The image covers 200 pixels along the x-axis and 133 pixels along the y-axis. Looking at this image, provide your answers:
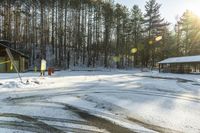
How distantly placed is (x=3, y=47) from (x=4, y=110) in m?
28.4

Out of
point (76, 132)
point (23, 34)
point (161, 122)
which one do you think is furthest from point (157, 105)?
point (23, 34)

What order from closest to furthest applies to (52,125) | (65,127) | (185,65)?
(65,127) < (52,125) < (185,65)

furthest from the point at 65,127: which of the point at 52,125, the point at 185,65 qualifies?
the point at 185,65

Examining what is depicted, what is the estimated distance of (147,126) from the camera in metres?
6.48

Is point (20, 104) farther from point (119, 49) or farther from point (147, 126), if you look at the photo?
point (119, 49)

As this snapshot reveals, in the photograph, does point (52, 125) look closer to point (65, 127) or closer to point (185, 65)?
point (65, 127)

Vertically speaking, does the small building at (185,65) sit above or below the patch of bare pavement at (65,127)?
above

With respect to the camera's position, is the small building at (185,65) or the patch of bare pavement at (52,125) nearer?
the patch of bare pavement at (52,125)

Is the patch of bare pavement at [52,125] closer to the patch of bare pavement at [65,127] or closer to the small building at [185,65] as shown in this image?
the patch of bare pavement at [65,127]

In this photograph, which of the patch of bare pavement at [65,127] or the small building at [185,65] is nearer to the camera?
the patch of bare pavement at [65,127]

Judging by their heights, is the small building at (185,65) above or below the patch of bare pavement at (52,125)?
above

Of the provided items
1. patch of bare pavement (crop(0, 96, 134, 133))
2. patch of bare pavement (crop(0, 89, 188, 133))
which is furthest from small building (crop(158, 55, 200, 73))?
patch of bare pavement (crop(0, 96, 134, 133))

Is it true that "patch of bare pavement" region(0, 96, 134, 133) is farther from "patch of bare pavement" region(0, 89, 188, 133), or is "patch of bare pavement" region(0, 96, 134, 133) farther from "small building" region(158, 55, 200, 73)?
"small building" region(158, 55, 200, 73)

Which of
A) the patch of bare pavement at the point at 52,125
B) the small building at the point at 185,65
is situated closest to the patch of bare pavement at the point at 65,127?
the patch of bare pavement at the point at 52,125
